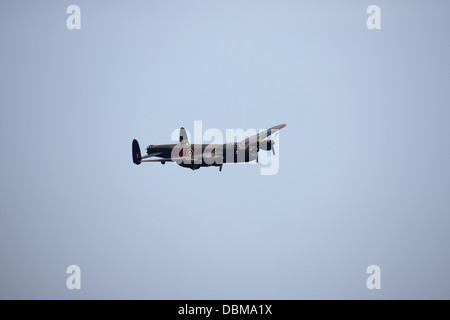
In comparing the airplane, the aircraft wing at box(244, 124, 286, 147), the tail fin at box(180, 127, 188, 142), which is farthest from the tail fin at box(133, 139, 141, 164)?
the aircraft wing at box(244, 124, 286, 147)

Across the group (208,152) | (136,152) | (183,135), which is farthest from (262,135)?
(136,152)

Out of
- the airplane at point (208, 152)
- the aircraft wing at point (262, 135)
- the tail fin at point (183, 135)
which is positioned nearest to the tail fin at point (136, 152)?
the airplane at point (208, 152)

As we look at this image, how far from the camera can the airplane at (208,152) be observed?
67.9 meters

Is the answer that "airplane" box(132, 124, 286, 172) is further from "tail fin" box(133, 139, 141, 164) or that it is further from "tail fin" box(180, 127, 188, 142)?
"tail fin" box(180, 127, 188, 142)

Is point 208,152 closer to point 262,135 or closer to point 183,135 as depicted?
point 262,135

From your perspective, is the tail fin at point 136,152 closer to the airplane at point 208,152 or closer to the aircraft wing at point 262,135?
the airplane at point 208,152
